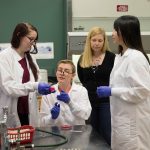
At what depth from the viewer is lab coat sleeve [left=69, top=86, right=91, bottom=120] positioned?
2252 mm

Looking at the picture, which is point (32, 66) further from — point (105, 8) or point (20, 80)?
point (105, 8)

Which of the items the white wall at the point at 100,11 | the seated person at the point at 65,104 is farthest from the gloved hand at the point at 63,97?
the white wall at the point at 100,11

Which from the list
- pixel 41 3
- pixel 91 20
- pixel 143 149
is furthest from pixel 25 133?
pixel 41 3

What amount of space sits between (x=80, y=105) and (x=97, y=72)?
1.42 ft

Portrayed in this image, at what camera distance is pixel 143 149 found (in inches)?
79.3

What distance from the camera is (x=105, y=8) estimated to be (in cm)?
377

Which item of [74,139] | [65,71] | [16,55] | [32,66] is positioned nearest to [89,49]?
[65,71]

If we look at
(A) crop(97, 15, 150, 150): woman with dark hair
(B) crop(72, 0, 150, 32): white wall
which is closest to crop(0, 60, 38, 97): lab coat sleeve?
(A) crop(97, 15, 150, 150): woman with dark hair

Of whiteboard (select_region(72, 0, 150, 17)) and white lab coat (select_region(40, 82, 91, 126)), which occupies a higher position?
whiteboard (select_region(72, 0, 150, 17))

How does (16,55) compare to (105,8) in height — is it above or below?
below

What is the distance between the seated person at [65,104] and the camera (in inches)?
87.9

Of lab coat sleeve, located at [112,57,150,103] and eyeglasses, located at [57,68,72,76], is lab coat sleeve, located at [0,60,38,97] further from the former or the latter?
lab coat sleeve, located at [112,57,150,103]

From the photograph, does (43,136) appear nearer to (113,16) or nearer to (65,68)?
(65,68)

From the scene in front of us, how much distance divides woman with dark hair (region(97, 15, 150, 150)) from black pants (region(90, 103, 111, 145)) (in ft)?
1.64
